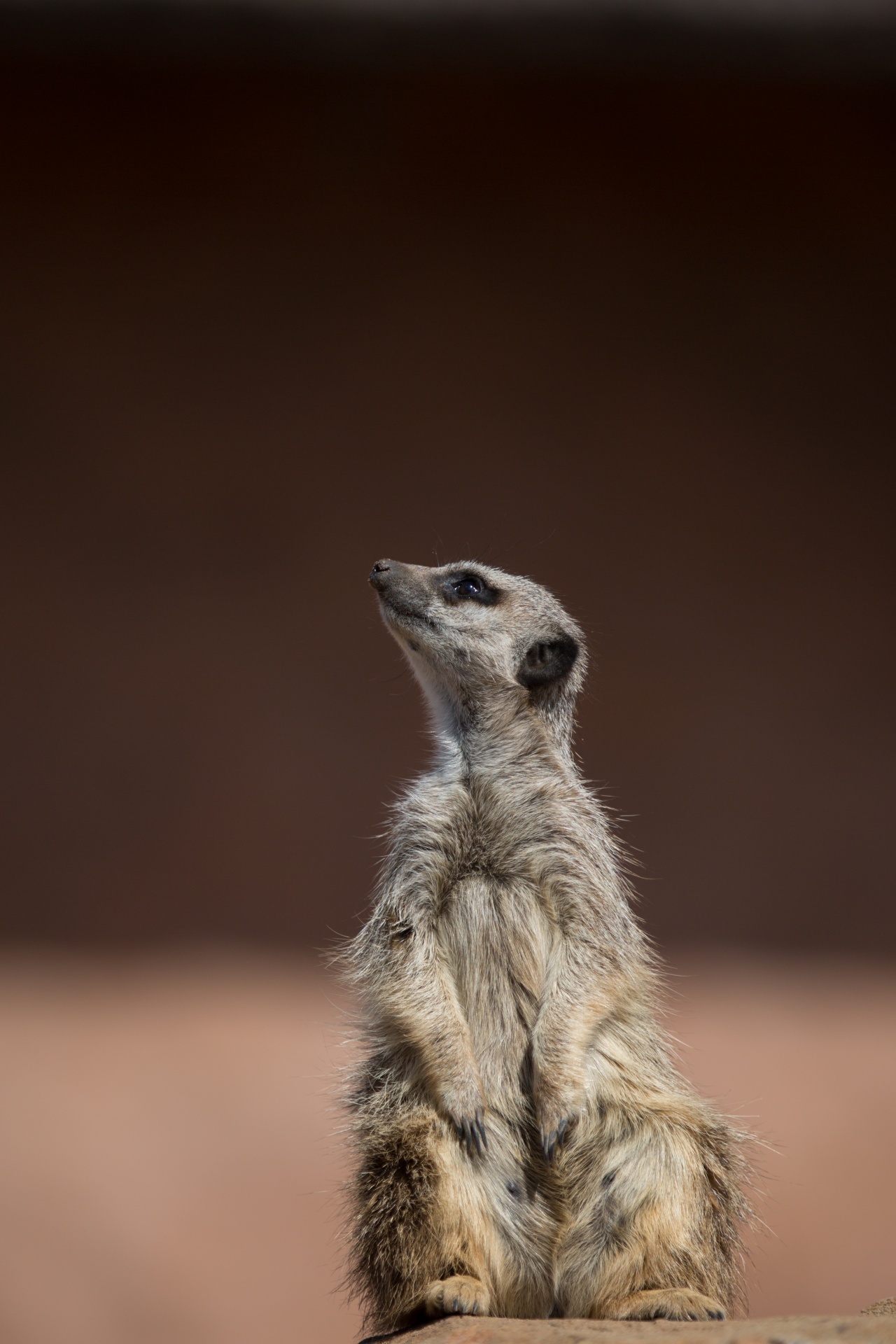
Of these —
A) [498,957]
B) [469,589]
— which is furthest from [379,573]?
[498,957]

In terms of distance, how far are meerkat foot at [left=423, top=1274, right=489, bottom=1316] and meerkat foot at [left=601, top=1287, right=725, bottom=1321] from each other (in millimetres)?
188

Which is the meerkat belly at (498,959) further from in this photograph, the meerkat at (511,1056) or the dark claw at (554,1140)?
the dark claw at (554,1140)

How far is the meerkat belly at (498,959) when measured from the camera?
6.11ft

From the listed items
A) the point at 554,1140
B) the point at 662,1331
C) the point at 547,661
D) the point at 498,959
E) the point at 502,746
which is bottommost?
the point at 662,1331

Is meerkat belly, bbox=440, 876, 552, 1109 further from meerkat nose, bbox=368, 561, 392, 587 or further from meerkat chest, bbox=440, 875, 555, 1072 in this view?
meerkat nose, bbox=368, 561, 392, 587

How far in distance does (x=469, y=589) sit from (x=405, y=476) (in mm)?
1352

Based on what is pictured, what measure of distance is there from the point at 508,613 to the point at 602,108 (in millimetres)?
2136

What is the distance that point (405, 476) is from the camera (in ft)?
11.4

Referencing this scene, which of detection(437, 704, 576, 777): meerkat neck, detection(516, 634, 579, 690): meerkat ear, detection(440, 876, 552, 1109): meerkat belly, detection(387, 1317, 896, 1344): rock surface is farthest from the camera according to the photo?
detection(516, 634, 579, 690): meerkat ear

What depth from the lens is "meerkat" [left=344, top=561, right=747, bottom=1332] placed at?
1.64 metres

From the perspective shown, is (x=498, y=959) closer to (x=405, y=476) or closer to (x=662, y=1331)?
(x=662, y=1331)

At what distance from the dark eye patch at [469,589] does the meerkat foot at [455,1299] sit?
3.74ft

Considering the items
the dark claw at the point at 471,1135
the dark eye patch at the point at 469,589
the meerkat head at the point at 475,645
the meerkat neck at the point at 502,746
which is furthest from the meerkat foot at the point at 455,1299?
the dark eye patch at the point at 469,589

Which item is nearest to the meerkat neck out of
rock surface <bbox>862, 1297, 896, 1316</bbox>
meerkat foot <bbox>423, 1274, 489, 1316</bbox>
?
meerkat foot <bbox>423, 1274, 489, 1316</bbox>
